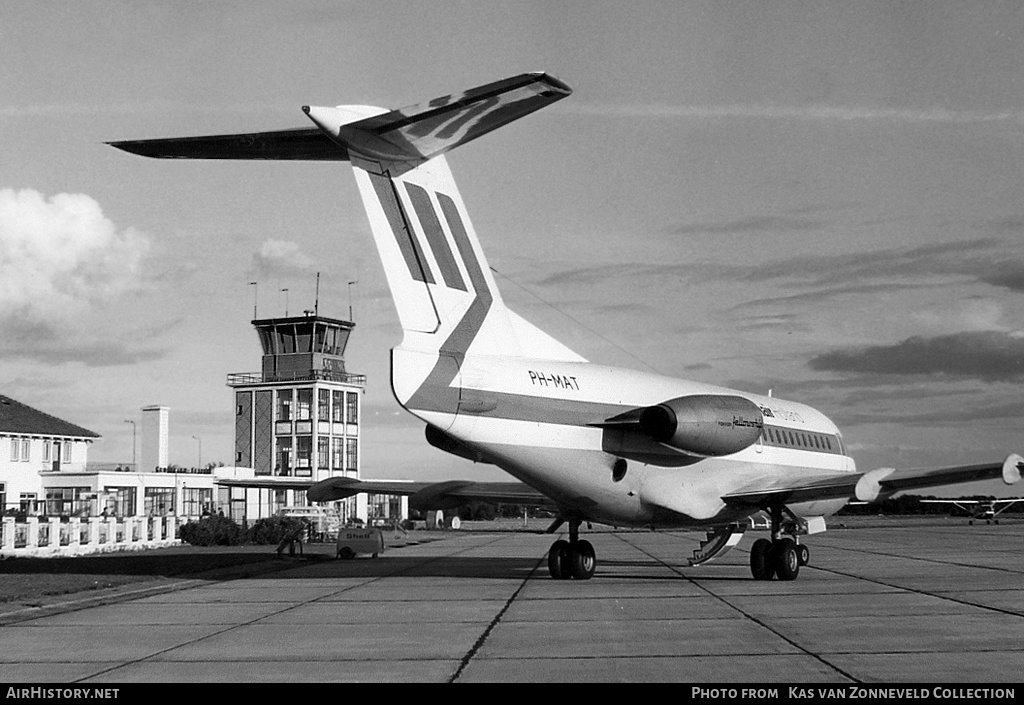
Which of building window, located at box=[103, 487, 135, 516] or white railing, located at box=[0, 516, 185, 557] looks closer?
white railing, located at box=[0, 516, 185, 557]

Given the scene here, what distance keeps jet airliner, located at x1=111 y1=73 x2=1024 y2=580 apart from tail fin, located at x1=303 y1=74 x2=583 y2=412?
21mm

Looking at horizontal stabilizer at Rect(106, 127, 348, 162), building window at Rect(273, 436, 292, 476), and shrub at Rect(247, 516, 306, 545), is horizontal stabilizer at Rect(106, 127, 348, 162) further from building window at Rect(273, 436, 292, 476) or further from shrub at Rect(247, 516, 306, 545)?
building window at Rect(273, 436, 292, 476)

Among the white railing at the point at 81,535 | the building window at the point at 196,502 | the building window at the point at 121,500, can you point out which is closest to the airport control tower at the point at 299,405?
the building window at the point at 196,502

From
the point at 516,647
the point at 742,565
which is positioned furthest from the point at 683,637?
the point at 742,565

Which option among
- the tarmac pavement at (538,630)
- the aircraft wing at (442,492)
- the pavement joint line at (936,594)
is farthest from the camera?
the aircraft wing at (442,492)

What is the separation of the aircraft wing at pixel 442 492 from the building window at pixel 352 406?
4824 cm

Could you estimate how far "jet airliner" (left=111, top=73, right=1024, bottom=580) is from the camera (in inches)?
587

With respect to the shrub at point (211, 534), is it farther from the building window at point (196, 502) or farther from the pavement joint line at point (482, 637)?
the pavement joint line at point (482, 637)

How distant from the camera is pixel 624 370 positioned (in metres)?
19.2

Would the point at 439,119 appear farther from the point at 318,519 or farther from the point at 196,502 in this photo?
the point at 196,502

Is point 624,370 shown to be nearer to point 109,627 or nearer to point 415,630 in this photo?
point 415,630

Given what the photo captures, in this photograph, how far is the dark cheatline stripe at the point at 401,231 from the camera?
15.5m

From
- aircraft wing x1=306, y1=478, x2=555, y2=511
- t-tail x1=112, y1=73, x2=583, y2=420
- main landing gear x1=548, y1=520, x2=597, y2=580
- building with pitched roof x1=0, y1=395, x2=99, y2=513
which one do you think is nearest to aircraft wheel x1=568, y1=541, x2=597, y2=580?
main landing gear x1=548, y1=520, x2=597, y2=580

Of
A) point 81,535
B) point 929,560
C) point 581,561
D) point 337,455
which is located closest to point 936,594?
point 581,561
